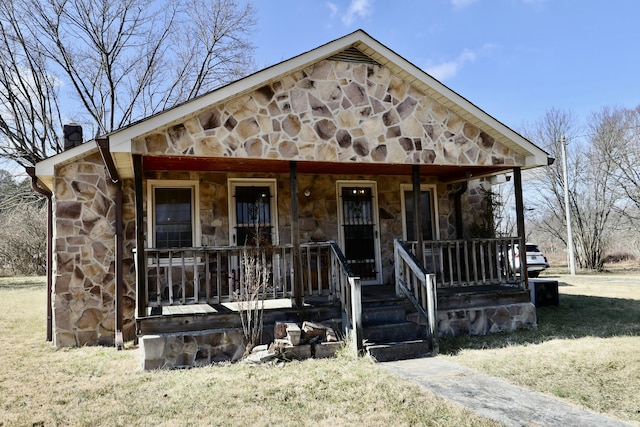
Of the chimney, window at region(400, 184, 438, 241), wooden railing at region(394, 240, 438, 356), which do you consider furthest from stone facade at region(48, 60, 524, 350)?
window at region(400, 184, 438, 241)

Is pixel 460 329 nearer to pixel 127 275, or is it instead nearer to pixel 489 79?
pixel 127 275

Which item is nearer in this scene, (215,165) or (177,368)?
(177,368)

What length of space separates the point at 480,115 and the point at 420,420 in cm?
571

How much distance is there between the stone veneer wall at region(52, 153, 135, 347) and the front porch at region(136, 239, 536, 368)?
746 millimetres

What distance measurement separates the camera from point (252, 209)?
9.23m

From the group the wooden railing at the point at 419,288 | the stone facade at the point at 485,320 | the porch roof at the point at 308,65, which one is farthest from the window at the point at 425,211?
the stone facade at the point at 485,320

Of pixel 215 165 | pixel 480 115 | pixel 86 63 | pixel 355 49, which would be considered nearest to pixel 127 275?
pixel 215 165

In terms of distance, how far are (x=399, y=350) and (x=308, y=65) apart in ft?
14.9

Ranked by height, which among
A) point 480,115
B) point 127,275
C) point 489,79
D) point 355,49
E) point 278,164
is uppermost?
point 489,79

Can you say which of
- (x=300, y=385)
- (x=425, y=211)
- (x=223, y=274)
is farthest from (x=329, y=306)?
(x=425, y=211)

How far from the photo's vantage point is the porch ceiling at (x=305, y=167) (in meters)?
7.66

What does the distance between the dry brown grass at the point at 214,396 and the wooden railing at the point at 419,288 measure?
4.30 feet

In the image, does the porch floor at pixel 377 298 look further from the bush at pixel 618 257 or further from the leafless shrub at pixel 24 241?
the bush at pixel 618 257

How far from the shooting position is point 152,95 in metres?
22.2
